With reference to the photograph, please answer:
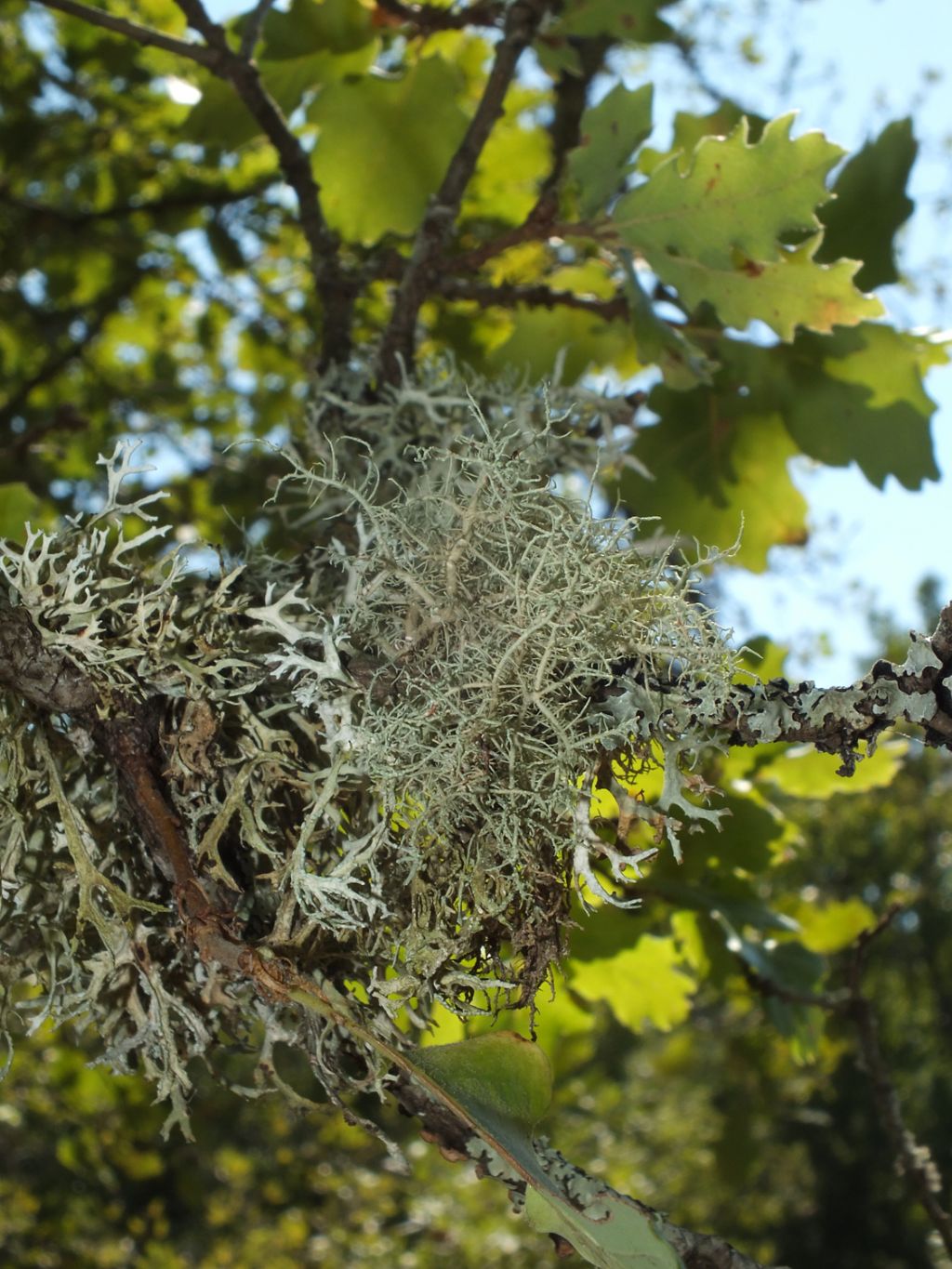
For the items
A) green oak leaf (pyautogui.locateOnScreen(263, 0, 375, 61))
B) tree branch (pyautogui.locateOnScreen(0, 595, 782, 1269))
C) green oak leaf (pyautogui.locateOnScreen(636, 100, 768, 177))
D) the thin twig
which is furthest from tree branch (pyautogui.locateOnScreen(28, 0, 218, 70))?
tree branch (pyautogui.locateOnScreen(0, 595, 782, 1269))

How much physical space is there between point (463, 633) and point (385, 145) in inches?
24.9

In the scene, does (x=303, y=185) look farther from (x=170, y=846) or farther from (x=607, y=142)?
(x=170, y=846)

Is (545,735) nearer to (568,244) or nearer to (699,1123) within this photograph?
(568,244)

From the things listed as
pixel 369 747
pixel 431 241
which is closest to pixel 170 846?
pixel 369 747

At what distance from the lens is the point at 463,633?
525 millimetres

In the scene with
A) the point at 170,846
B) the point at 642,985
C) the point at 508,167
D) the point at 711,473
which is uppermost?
the point at 508,167

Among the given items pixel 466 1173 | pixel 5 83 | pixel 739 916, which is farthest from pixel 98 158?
pixel 466 1173

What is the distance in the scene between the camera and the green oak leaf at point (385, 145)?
3.24ft

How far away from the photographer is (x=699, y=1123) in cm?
432

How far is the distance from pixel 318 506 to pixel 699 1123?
4.13 m

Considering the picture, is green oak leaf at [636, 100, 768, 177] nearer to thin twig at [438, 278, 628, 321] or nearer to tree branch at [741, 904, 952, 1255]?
thin twig at [438, 278, 628, 321]

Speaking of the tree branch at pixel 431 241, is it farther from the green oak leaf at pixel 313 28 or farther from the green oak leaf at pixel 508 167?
the green oak leaf at pixel 508 167

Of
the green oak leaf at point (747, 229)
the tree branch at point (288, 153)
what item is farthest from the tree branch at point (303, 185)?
the green oak leaf at point (747, 229)

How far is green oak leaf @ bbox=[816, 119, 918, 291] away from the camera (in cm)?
97
